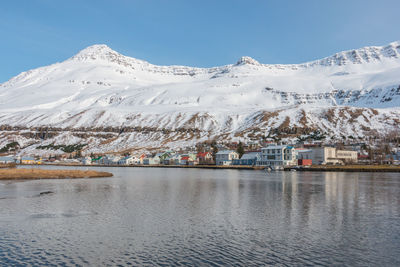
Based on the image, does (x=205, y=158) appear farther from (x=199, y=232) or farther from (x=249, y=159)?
(x=199, y=232)

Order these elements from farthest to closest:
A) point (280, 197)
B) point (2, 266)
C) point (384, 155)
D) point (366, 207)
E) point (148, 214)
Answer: point (384, 155) → point (280, 197) → point (366, 207) → point (148, 214) → point (2, 266)

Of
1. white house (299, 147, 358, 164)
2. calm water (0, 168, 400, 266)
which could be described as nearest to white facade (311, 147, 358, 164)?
white house (299, 147, 358, 164)

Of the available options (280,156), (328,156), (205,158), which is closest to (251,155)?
(280,156)

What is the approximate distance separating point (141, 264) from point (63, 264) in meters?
4.17

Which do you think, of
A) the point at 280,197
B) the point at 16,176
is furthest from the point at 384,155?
the point at 16,176

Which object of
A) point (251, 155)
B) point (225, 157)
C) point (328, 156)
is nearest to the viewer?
point (328, 156)

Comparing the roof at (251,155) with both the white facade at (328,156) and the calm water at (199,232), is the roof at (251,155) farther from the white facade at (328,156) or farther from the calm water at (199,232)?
the calm water at (199,232)

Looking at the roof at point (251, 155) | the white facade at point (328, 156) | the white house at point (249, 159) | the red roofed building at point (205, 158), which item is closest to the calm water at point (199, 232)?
the white house at point (249, 159)

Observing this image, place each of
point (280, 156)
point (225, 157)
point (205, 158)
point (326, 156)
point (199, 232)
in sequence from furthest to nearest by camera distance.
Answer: point (205, 158) < point (225, 157) < point (326, 156) < point (280, 156) < point (199, 232)

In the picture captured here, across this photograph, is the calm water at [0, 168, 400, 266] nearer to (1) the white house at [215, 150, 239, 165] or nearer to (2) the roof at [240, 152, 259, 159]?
(2) the roof at [240, 152, 259, 159]

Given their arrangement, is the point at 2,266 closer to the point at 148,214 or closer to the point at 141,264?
the point at 141,264

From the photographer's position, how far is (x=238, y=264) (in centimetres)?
1839

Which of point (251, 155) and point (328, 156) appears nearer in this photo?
point (328, 156)

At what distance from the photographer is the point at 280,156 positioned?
148 meters
